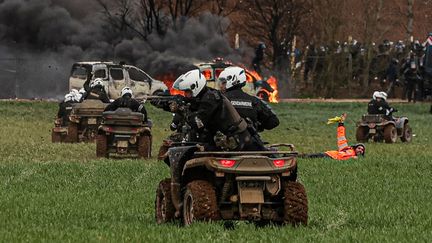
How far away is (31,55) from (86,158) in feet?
107

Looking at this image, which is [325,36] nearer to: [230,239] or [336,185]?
[336,185]

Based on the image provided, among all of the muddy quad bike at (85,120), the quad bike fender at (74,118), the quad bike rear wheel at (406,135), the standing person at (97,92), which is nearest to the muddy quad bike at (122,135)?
the muddy quad bike at (85,120)

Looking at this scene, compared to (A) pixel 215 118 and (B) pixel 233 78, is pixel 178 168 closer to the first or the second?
(A) pixel 215 118

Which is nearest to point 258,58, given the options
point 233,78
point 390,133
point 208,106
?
point 390,133

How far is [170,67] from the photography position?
57594 mm

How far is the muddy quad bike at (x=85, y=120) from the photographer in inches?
1249

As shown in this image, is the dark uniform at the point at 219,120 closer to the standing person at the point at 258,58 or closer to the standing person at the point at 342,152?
the standing person at the point at 342,152

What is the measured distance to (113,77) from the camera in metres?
49.8

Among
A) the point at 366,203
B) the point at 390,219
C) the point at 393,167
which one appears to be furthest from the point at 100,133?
the point at 390,219

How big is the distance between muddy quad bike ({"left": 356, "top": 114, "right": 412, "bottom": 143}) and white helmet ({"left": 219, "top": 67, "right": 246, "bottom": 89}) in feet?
64.0

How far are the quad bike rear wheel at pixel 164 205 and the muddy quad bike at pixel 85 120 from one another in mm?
18075

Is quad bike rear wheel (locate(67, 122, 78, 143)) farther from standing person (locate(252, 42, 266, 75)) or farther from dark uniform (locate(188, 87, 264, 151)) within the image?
standing person (locate(252, 42, 266, 75))

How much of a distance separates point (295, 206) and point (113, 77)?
37635 millimetres

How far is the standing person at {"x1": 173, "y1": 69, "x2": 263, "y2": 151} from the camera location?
42.3ft
